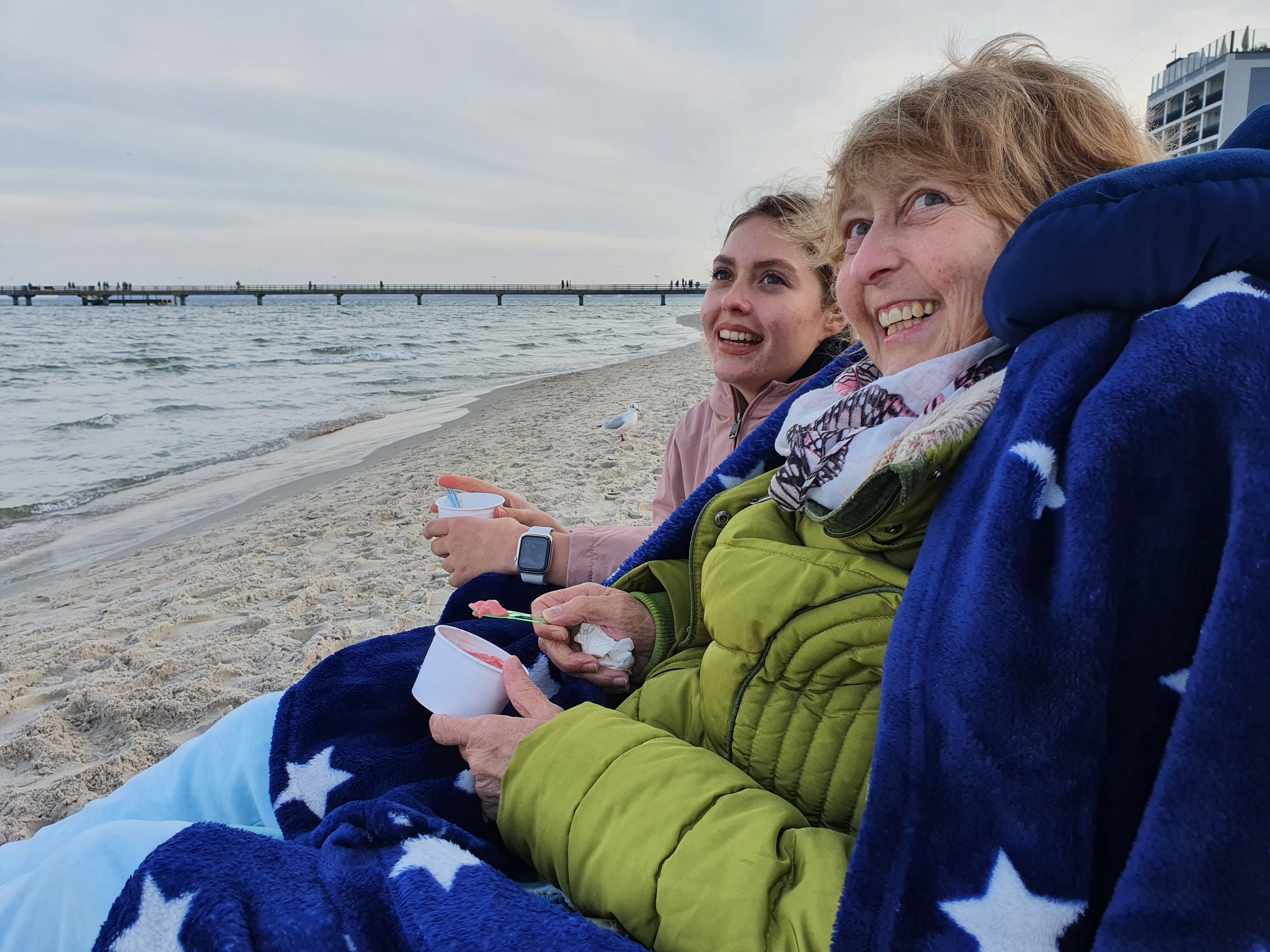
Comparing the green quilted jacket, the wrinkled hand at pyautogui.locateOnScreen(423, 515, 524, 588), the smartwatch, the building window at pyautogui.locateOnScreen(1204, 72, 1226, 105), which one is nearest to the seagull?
the wrinkled hand at pyautogui.locateOnScreen(423, 515, 524, 588)

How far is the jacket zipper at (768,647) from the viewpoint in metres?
1.12

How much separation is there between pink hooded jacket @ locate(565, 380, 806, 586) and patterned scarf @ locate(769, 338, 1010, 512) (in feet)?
2.43

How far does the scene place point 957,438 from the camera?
3.34 ft

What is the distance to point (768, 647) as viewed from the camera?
1216 mm

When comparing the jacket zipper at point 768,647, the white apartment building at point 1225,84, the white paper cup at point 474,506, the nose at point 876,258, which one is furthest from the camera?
the white apartment building at point 1225,84

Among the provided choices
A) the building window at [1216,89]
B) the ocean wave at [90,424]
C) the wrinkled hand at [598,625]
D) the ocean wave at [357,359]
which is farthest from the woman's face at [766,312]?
the building window at [1216,89]

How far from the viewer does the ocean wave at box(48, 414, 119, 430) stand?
33.6ft

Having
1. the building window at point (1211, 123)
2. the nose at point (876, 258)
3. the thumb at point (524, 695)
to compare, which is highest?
the building window at point (1211, 123)

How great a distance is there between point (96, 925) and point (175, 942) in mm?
235

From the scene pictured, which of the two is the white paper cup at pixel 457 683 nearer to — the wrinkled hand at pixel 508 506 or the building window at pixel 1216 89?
the wrinkled hand at pixel 508 506

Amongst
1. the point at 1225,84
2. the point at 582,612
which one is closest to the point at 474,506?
the point at 582,612

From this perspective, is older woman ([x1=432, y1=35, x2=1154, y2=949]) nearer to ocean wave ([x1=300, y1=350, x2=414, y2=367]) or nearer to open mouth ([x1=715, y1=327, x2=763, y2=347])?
open mouth ([x1=715, y1=327, x2=763, y2=347])

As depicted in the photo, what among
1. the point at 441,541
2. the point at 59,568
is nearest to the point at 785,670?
the point at 441,541

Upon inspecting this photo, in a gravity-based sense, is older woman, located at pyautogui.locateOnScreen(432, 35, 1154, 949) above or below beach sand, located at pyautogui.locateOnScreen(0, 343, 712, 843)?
above
